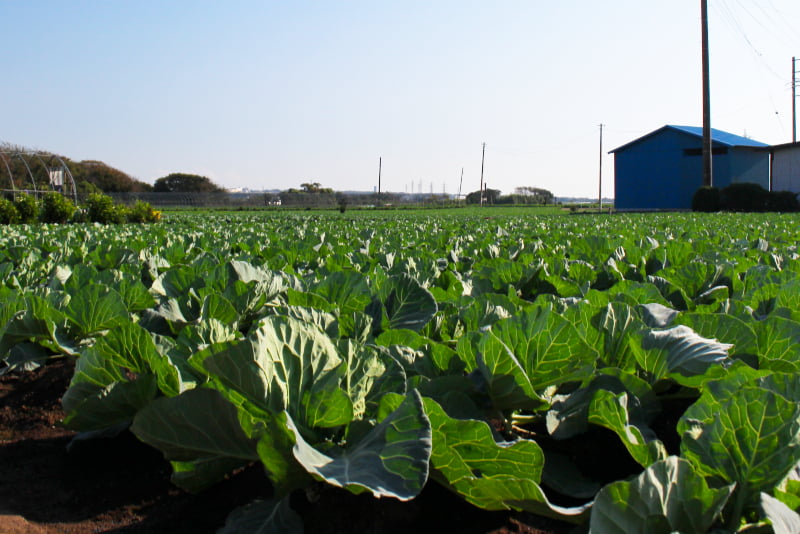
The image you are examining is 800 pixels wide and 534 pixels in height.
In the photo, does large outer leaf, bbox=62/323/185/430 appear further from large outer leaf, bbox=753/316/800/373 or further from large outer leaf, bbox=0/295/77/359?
large outer leaf, bbox=753/316/800/373

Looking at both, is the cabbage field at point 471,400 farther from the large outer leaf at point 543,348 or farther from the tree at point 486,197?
the tree at point 486,197

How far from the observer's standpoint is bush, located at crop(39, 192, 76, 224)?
18.9 metres

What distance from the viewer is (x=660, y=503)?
0.82 m

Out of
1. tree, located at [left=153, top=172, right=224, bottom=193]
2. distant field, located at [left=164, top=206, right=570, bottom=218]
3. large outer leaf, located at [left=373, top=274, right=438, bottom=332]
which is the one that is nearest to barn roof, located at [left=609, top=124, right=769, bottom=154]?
distant field, located at [left=164, top=206, right=570, bottom=218]

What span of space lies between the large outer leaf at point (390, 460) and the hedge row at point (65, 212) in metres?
19.5

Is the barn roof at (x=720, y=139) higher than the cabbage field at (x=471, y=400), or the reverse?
the barn roof at (x=720, y=139)

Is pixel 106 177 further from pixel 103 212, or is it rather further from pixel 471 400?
pixel 471 400

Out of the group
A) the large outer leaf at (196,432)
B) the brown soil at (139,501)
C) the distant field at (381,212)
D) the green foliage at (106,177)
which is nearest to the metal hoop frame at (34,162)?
the distant field at (381,212)

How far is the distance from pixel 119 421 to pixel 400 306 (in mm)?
896

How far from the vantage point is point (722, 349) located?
1.28 metres

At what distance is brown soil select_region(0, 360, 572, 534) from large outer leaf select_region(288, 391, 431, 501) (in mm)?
263

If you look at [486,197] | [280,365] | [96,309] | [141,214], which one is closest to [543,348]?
[280,365]

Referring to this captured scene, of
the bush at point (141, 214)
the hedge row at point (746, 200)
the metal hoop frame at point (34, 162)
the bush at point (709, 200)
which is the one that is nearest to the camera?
the bush at point (141, 214)

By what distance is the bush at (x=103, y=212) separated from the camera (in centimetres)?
1855
